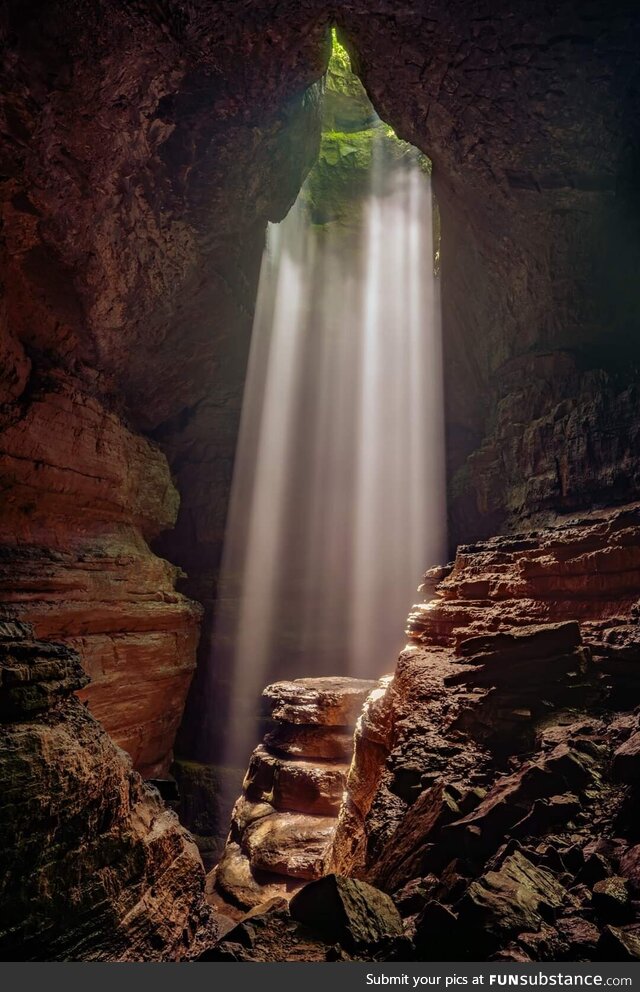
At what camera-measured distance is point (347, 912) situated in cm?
319

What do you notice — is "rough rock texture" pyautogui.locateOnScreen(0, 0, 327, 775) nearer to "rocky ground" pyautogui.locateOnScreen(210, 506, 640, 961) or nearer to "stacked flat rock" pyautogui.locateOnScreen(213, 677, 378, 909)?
"stacked flat rock" pyautogui.locateOnScreen(213, 677, 378, 909)

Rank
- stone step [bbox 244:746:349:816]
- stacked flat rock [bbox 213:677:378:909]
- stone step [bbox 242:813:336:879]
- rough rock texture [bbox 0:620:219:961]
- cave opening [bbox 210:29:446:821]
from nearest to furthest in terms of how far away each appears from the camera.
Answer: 1. rough rock texture [bbox 0:620:219:961]
2. stone step [bbox 242:813:336:879]
3. stacked flat rock [bbox 213:677:378:909]
4. stone step [bbox 244:746:349:816]
5. cave opening [bbox 210:29:446:821]

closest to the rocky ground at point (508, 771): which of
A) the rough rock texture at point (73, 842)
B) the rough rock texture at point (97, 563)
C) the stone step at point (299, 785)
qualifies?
the rough rock texture at point (73, 842)

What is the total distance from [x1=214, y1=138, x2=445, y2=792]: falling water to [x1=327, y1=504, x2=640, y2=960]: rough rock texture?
11.4 metres

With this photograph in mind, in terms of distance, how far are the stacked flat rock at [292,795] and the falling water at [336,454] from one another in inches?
244

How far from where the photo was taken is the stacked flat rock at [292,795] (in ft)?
32.9

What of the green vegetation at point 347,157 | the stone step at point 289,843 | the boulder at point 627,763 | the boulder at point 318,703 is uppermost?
the green vegetation at point 347,157

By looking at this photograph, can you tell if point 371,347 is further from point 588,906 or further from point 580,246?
point 588,906

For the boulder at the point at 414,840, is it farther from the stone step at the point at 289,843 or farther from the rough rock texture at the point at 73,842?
the stone step at the point at 289,843

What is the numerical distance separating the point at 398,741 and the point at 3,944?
436 centimetres

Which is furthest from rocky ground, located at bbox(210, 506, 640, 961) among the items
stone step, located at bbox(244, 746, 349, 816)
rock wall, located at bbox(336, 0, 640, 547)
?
rock wall, located at bbox(336, 0, 640, 547)

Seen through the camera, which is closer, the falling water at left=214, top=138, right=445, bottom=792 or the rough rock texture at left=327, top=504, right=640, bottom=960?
the rough rock texture at left=327, top=504, right=640, bottom=960

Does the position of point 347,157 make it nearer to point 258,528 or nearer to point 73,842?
point 258,528

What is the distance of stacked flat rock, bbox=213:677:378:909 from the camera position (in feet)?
32.9
